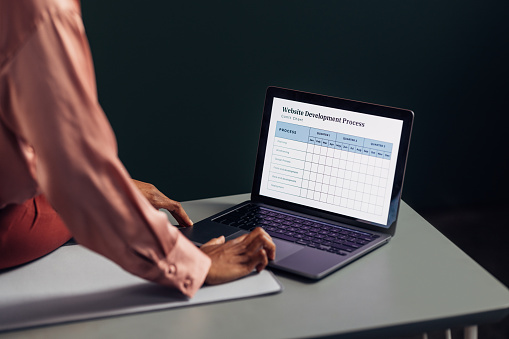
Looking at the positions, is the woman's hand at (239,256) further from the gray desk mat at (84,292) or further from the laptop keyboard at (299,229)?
the laptop keyboard at (299,229)

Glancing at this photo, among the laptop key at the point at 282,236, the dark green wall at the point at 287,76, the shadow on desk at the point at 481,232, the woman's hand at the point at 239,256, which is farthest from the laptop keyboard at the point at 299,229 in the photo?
the dark green wall at the point at 287,76

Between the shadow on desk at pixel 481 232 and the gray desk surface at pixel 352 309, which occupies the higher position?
the gray desk surface at pixel 352 309

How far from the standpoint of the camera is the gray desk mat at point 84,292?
0.90 meters

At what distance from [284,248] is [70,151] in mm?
463

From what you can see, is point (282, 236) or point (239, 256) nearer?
point (239, 256)

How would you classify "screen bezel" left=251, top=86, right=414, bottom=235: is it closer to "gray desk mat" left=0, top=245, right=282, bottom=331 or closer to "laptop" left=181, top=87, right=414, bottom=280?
"laptop" left=181, top=87, right=414, bottom=280

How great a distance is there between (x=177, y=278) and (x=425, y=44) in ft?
7.92

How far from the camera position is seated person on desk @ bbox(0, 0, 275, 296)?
78cm

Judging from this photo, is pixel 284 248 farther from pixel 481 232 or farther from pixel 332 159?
pixel 481 232

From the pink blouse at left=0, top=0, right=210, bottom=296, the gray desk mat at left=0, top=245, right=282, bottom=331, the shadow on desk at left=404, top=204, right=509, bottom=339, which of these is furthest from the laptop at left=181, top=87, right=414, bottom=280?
the shadow on desk at left=404, top=204, right=509, bottom=339

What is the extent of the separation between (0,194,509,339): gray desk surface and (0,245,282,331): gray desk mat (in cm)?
2

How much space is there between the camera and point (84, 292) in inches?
38.0

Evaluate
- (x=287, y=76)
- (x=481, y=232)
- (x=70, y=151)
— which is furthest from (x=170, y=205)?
(x=481, y=232)

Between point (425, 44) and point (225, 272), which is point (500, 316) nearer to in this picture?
point (225, 272)
